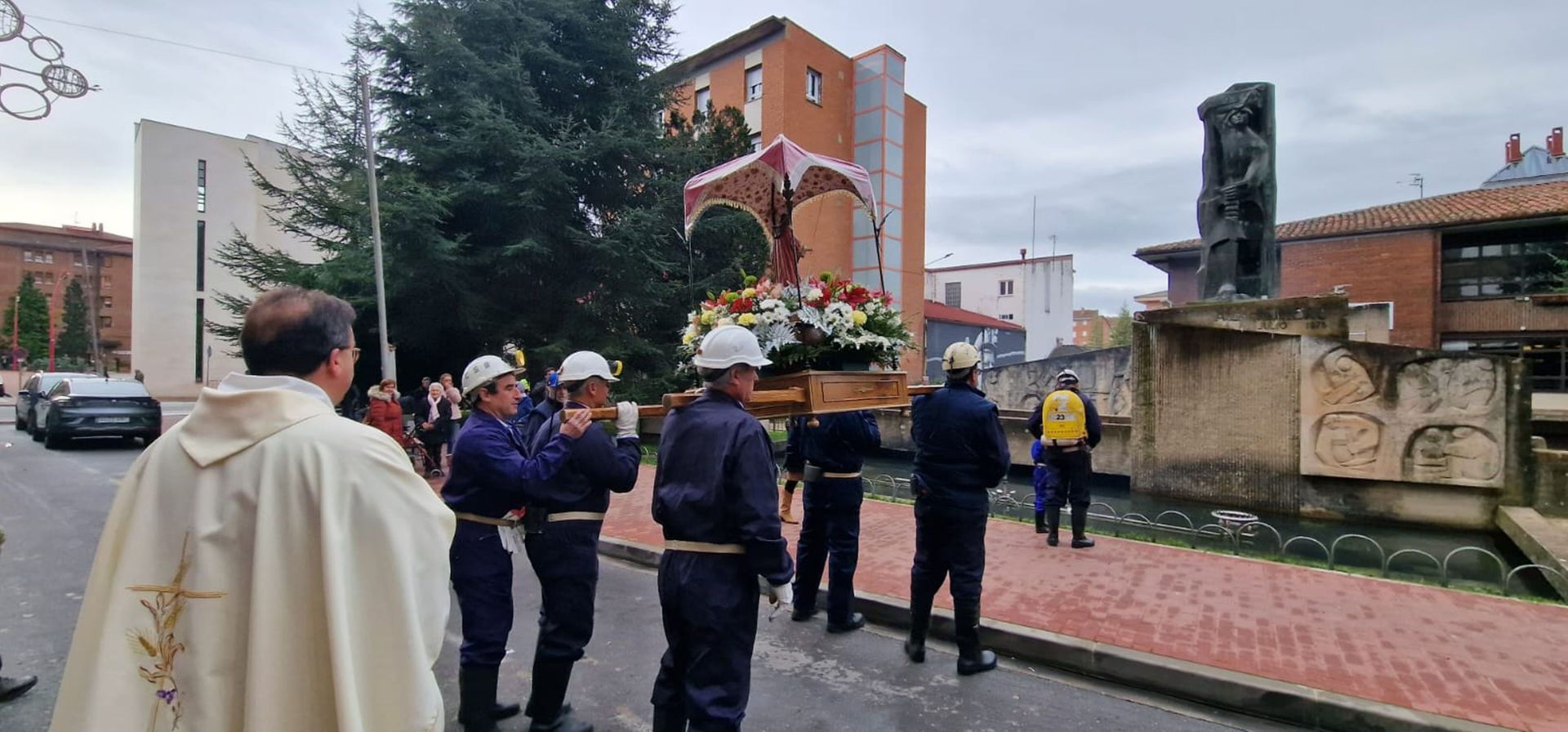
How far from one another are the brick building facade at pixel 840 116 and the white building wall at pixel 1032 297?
56.5 ft

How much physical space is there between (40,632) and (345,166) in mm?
14562

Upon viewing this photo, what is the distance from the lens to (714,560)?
3.48 metres

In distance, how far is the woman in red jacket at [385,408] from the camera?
11250 millimetres

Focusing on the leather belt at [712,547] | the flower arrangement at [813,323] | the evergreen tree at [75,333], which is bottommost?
the leather belt at [712,547]

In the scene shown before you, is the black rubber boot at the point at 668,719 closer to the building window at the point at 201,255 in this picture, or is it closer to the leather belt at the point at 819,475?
the leather belt at the point at 819,475

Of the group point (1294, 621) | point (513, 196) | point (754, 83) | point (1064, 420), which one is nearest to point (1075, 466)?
point (1064, 420)

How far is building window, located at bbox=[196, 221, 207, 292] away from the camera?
143ft

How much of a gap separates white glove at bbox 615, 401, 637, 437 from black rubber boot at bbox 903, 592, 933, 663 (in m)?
2.31

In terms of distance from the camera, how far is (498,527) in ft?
13.4

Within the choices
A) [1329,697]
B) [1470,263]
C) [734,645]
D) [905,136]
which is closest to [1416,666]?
[1329,697]

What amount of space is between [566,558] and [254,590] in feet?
8.11

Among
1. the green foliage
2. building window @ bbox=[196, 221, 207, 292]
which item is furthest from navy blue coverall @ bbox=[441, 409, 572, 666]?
building window @ bbox=[196, 221, 207, 292]

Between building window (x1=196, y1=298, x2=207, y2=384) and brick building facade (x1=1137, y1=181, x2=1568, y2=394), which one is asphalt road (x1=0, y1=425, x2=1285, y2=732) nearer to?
brick building facade (x1=1137, y1=181, x2=1568, y2=394)

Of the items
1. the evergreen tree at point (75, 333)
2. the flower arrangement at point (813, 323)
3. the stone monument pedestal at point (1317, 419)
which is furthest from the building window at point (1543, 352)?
the evergreen tree at point (75, 333)
